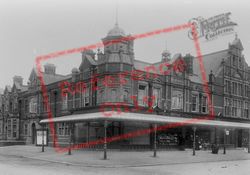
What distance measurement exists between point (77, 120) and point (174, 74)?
13.6 meters

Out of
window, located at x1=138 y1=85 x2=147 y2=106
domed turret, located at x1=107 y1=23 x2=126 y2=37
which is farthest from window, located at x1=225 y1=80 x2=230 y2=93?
domed turret, located at x1=107 y1=23 x2=126 y2=37

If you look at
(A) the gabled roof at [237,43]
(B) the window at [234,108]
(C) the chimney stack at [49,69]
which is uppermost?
(A) the gabled roof at [237,43]

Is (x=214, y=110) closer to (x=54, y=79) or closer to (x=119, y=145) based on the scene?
(x=119, y=145)

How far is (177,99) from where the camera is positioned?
36.7 m

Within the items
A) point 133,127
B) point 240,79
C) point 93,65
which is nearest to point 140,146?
point 133,127

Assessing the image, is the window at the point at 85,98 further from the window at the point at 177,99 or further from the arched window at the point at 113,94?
the window at the point at 177,99

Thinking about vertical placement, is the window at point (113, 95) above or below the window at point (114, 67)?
below

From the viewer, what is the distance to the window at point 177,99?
119ft

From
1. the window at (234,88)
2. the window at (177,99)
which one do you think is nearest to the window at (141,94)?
the window at (177,99)

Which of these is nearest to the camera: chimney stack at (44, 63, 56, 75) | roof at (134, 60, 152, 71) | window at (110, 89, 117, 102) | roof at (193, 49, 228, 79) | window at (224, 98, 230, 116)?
window at (110, 89, 117, 102)

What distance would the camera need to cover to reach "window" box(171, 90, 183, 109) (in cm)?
3619

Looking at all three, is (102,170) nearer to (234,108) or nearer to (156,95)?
(156,95)

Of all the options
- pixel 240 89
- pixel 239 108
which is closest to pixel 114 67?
pixel 240 89

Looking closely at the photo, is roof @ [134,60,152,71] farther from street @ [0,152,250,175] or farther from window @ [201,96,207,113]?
street @ [0,152,250,175]
